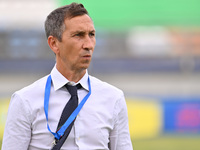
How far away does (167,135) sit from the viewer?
10008mm

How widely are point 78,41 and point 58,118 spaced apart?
1.04ft

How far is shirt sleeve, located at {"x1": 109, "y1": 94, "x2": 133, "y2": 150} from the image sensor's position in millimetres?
1900

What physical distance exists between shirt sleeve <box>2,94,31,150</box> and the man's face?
0.86ft

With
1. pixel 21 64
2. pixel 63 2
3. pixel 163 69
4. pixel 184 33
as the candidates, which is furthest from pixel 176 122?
pixel 184 33

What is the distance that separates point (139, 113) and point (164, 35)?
6.18 meters

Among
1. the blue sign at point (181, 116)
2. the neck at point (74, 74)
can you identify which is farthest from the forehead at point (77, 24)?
the blue sign at point (181, 116)

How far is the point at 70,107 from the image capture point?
1.82 meters

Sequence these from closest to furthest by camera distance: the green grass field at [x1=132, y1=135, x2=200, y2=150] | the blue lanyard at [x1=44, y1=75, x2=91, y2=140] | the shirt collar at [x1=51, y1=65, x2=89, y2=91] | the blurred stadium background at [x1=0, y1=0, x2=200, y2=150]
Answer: the blue lanyard at [x1=44, y1=75, x2=91, y2=140]
the shirt collar at [x1=51, y1=65, x2=89, y2=91]
the green grass field at [x1=132, y1=135, x2=200, y2=150]
the blurred stadium background at [x1=0, y1=0, x2=200, y2=150]

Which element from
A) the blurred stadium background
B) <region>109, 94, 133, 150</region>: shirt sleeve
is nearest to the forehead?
<region>109, 94, 133, 150</region>: shirt sleeve

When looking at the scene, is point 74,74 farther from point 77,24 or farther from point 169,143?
point 169,143

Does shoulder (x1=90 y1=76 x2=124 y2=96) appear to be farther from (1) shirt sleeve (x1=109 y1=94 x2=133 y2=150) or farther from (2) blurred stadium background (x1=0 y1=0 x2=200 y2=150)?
(2) blurred stadium background (x1=0 y1=0 x2=200 y2=150)

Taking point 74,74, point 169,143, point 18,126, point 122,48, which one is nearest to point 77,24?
point 74,74

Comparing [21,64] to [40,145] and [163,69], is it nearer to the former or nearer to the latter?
[163,69]

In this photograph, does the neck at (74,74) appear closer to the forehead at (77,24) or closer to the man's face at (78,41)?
the man's face at (78,41)
